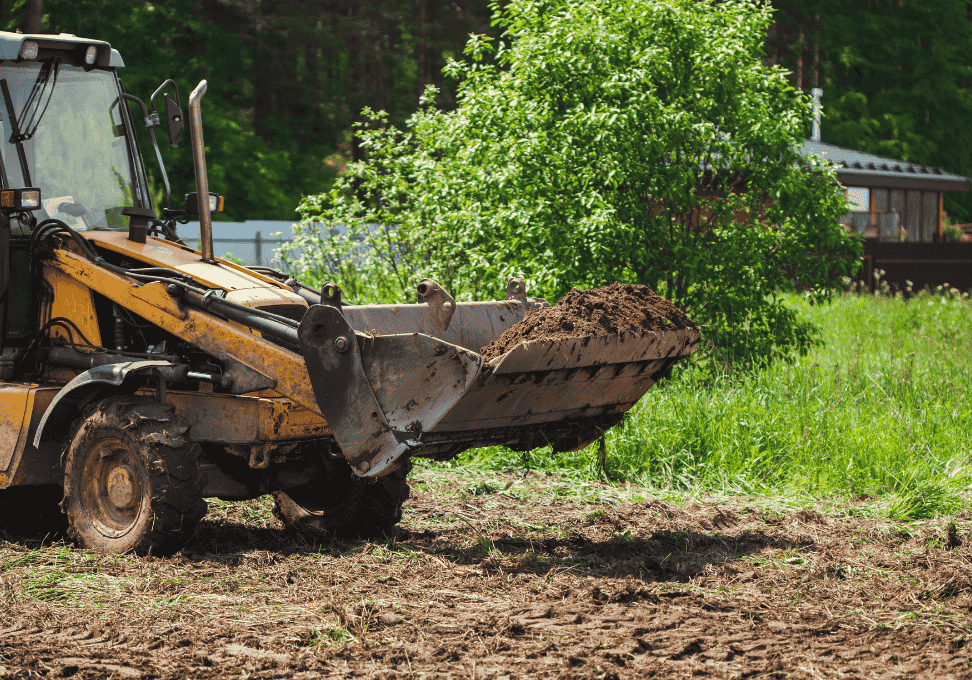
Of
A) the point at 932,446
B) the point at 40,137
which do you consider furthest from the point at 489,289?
the point at 40,137

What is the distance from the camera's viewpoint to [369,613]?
16.1 feet

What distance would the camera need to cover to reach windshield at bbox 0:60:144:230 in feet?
22.0

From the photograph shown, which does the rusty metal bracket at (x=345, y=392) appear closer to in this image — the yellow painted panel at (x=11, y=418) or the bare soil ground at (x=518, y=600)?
the bare soil ground at (x=518, y=600)

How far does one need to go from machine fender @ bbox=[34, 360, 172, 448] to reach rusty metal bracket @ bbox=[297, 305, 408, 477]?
3.68ft

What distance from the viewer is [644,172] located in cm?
1046

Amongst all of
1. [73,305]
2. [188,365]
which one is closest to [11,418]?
[73,305]

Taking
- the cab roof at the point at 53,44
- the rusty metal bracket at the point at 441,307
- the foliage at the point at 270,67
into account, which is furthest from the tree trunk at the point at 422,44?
the rusty metal bracket at the point at 441,307

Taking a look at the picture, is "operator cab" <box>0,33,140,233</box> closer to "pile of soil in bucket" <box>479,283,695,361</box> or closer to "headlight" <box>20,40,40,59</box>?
"headlight" <box>20,40,40,59</box>

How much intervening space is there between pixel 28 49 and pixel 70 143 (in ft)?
2.01

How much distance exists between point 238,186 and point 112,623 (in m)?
28.0

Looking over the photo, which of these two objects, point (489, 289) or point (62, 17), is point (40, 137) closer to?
point (489, 289)

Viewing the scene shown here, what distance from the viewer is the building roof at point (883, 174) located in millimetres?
31859

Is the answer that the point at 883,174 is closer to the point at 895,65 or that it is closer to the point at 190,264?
the point at 895,65

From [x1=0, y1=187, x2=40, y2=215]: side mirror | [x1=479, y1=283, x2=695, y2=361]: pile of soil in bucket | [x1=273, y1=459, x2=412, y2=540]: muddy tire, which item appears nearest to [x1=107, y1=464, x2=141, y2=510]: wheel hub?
[x1=273, y1=459, x2=412, y2=540]: muddy tire
